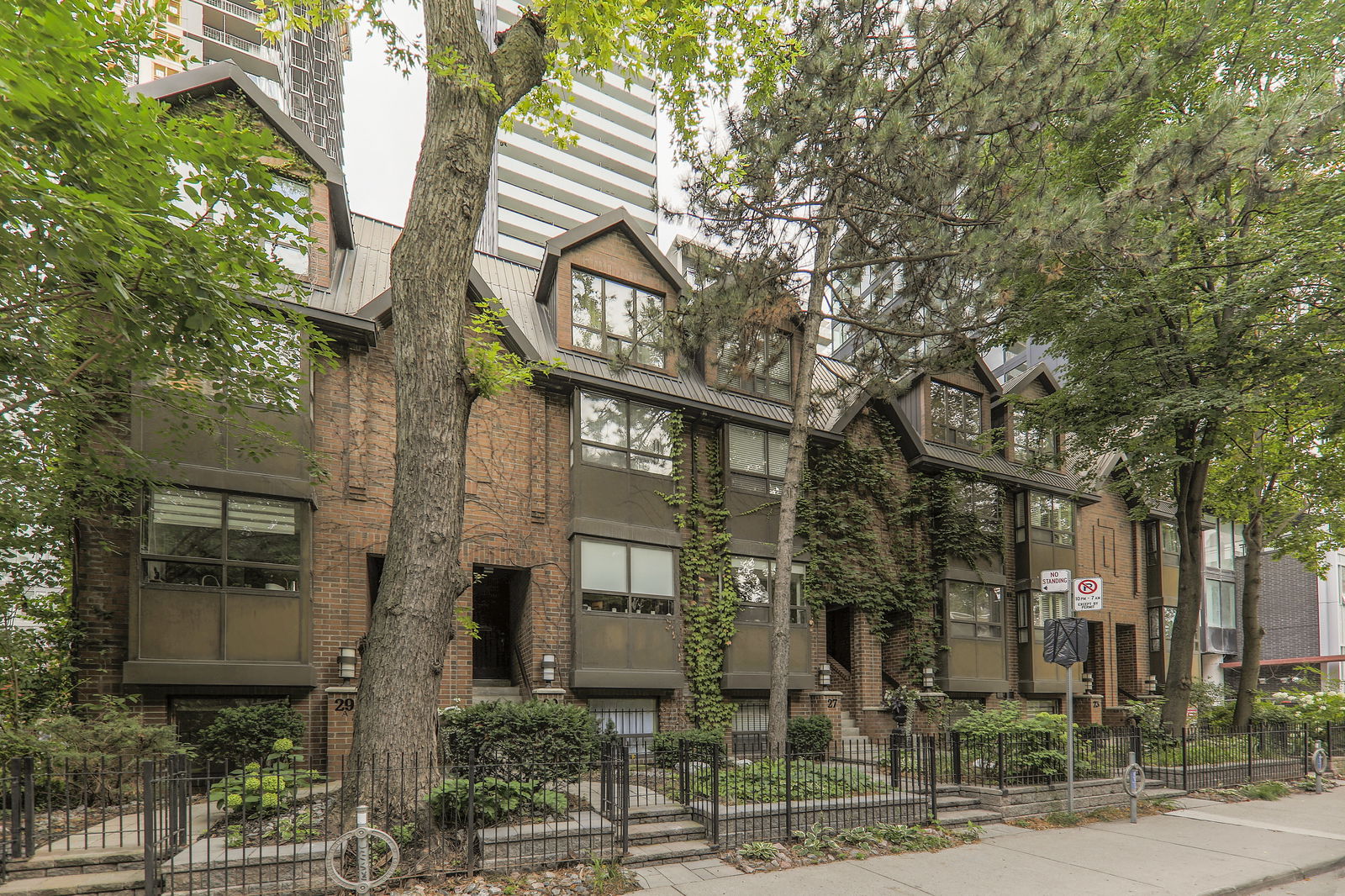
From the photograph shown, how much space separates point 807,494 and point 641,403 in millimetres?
4920

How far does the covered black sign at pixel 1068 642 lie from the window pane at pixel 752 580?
6.85m

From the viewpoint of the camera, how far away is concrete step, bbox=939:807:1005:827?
10.6 m

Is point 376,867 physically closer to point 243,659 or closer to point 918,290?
point 243,659

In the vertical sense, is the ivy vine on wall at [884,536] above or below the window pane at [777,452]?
below

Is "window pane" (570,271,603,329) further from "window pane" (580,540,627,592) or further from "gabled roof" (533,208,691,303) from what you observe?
"window pane" (580,540,627,592)

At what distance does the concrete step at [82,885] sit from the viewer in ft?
22.1

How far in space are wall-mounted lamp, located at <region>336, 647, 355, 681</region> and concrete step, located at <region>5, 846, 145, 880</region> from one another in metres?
5.38

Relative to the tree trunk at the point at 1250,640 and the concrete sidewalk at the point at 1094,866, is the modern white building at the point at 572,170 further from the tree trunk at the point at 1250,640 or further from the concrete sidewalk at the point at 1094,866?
the concrete sidewalk at the point at 1094,866

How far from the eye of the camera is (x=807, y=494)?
61.8ft

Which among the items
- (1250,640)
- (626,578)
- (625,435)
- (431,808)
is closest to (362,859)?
(431,808)

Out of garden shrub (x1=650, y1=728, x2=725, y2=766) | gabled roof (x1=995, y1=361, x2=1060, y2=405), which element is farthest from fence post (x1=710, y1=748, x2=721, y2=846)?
gabled roof (x1=995, y1=361, x2=1060, y2=405)

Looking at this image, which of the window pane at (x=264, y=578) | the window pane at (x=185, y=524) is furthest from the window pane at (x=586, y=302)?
the window pane at (x=185, y=524)

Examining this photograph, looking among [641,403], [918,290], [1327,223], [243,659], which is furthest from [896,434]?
[243,659]

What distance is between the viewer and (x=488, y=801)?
8469mm
